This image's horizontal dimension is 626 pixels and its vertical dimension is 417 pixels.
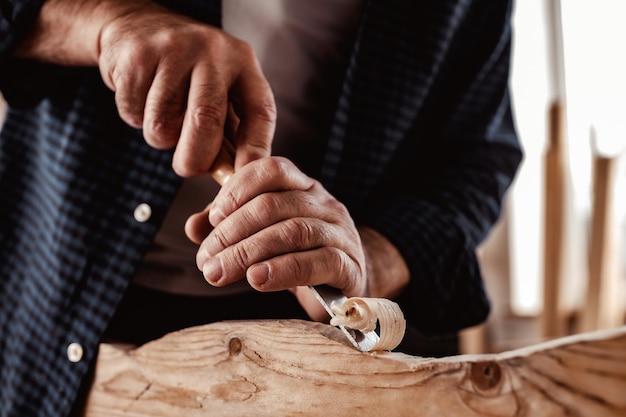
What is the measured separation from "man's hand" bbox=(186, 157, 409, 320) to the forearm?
0.78 ft

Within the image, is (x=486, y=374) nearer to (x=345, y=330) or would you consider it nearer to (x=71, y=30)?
(x=345, y=330)

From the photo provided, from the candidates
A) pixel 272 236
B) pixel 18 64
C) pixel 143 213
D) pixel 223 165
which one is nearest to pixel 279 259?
pixel 272 236

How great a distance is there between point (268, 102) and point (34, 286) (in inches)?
17.1

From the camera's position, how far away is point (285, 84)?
860 millimetres

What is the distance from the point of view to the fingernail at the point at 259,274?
19.1 inches

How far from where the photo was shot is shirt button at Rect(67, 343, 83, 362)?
70 centimetres

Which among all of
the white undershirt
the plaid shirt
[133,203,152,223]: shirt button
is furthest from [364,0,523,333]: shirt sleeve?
[133,203,152,223]: shirt button

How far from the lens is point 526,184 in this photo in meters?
2.58

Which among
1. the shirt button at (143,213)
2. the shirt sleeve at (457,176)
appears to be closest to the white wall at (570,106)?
the shirt sleeve at (457,176)

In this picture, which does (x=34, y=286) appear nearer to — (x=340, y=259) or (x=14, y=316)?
(x=14, y=316)

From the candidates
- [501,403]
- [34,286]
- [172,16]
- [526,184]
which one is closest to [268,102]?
[172,16]

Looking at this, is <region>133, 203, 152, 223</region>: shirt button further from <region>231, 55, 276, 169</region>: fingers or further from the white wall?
the white wall

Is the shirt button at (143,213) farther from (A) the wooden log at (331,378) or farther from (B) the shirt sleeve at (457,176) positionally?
(B) the shirt sleeve at (457,176)

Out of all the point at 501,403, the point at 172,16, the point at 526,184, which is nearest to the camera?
the point at 501,403
